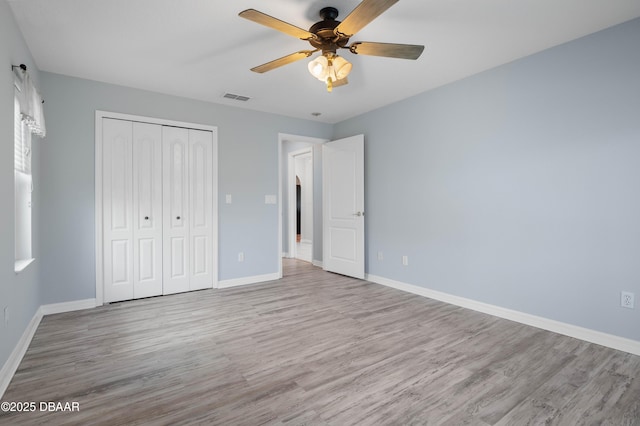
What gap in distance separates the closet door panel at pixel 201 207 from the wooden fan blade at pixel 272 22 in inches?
97.6

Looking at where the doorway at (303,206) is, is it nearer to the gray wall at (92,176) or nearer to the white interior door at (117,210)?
the gray wall at (92,176)

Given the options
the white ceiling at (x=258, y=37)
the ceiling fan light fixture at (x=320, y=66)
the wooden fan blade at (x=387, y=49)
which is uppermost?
the white ceiling at (x=258, y=37)

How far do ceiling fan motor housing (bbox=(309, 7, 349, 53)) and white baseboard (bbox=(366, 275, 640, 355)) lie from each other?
294 cm

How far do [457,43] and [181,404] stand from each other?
11.1 feet

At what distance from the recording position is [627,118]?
8.10 ft

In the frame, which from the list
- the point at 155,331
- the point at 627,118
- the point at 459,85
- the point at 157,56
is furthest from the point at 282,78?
the point at 627,118

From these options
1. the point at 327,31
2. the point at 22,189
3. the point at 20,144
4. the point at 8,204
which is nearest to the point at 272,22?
the point at 327,31

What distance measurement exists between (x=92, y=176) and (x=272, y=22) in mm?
2844

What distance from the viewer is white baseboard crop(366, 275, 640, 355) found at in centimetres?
248

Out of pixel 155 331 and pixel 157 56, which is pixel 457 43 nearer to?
pixel 157 56

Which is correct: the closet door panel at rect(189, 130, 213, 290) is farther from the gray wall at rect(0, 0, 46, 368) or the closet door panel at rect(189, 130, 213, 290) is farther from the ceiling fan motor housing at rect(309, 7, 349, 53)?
the ceiling fan motor housing at rect(309, 7, 349, 53)

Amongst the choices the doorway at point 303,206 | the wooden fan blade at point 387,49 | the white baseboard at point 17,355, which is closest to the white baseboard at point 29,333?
the white baseboard at point 17,355

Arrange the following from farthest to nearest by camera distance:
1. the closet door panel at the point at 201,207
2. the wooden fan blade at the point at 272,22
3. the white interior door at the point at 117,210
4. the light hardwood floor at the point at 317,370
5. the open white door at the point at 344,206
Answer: the open white door at the point at 344,206
the closet door panel at the point at 201,207
the white interior door at the point at 117,210
the wooden fan blade at the point at 272,22
the light hardwood floor at the point at 317,370

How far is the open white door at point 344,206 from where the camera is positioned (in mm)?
4750
